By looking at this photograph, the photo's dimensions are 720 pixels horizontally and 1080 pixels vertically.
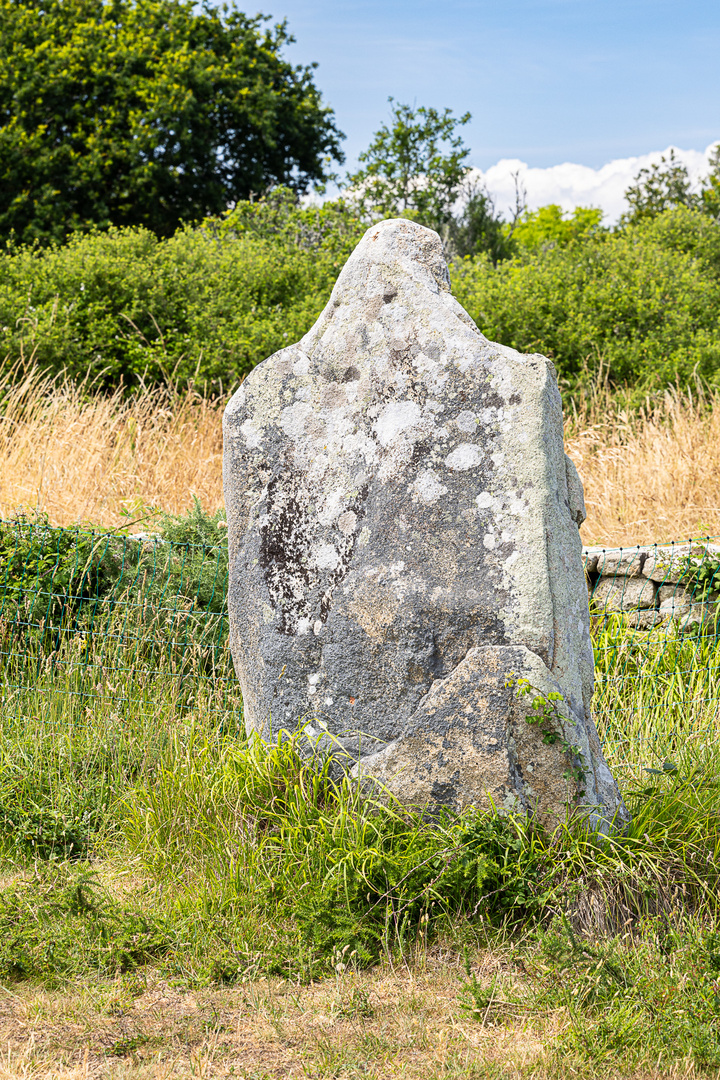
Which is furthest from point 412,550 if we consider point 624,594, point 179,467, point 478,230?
point 478,230

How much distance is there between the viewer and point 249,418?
3402 mm

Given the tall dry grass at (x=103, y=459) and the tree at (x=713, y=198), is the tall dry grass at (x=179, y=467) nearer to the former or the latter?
the tall dry grass at (x=103, y=459)

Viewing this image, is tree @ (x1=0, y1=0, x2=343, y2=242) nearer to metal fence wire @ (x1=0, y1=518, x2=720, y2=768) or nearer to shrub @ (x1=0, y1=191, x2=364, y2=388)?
shrub @ (x1=0, y1=191, x2=364, y2=388)

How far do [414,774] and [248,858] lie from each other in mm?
648

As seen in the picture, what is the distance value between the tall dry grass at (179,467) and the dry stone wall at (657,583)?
39.0 inches

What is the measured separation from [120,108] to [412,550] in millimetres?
21021

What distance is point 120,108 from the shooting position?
20844 millimetres

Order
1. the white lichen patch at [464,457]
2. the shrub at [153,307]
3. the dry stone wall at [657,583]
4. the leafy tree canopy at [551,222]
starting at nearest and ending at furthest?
the white lichen patch at [464,457] → the dry stone wall at [657,583] → the shrub at [153,307] → the leafy tree canopy at [551,222]

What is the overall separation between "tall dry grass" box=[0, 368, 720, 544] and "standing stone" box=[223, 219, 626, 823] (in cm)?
284

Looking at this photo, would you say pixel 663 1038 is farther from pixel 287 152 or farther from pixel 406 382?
pixel 287 152

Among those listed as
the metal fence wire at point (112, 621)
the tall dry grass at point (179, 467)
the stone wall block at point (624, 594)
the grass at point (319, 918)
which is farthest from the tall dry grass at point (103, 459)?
the stone wall block at point (624, 594)

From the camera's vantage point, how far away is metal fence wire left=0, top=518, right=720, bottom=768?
4379mm

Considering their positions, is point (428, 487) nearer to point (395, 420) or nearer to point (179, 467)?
point (395, 420)

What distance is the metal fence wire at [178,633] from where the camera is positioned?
438 centimetres
